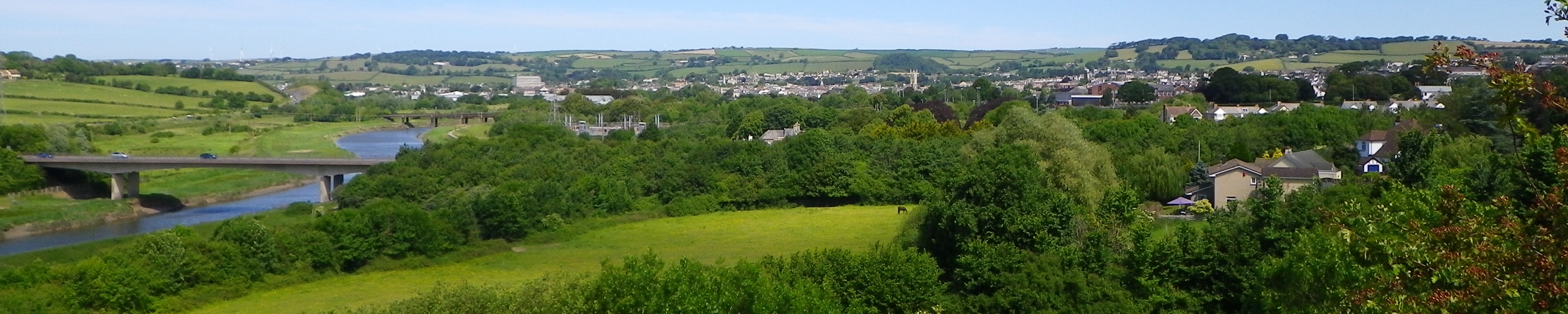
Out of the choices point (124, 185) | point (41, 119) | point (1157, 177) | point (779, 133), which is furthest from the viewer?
point (779, 133)

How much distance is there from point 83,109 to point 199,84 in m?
21.9

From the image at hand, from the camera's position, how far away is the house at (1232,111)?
164ft

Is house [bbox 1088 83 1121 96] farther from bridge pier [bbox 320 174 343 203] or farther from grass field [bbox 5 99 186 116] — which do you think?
grass field [bbox 5 99 186 116]

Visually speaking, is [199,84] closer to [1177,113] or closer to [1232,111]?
[1177,113]

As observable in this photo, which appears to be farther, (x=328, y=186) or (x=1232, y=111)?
(x=1232, y=111)

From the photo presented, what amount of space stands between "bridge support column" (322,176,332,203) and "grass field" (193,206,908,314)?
424 inches

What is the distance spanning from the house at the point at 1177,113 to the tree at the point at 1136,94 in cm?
1204

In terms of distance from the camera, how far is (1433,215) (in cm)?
865

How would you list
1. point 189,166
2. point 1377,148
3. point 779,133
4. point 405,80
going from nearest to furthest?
point 1377,148 < point 189,166 < point 779,133 < point 405,80

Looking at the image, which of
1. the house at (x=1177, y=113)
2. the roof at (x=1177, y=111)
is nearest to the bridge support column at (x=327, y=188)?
the house at (x=1177, y=113)

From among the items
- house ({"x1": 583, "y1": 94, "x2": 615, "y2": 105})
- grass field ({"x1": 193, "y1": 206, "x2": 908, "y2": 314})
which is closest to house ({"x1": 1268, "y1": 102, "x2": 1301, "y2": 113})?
grass field ({"x1": 193, "y1": 206, "x2": 908, "y2": 314})

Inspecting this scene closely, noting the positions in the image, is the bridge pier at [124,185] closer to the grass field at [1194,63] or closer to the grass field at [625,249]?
the grass field at [625,249]

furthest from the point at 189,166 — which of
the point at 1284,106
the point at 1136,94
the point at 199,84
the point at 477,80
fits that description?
the point at 477,80

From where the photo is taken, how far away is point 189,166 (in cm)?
3734
